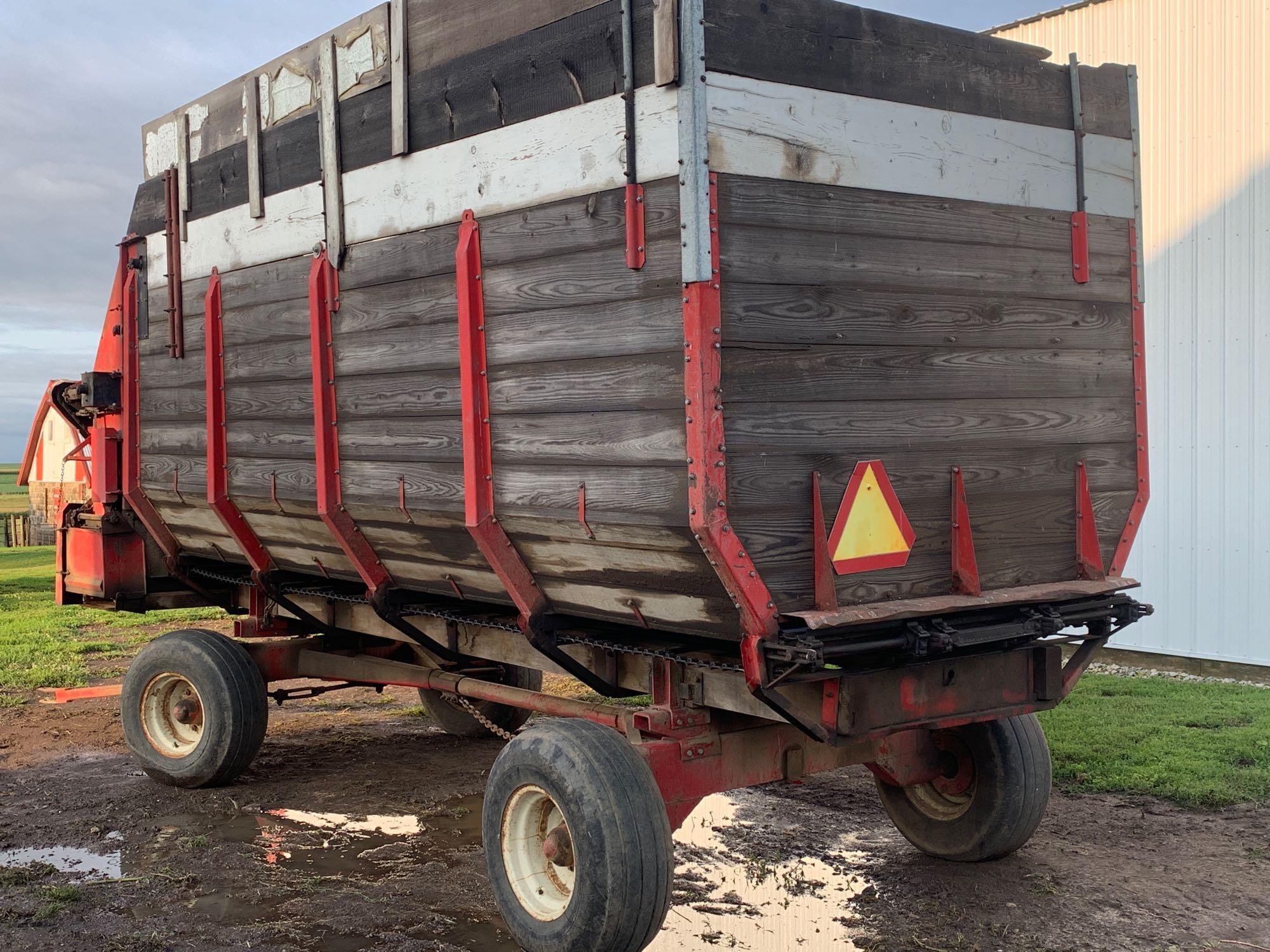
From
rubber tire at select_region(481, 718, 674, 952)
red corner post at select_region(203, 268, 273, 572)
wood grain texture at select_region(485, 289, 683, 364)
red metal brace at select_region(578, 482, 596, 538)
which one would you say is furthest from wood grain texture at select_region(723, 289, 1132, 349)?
red corner post at select_region(203, 268, 273, 572)

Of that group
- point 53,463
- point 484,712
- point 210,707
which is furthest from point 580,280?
point 53,463

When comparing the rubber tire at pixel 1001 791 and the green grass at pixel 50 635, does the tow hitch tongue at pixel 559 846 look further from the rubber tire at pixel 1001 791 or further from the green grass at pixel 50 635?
the green grass at pixel 50 635

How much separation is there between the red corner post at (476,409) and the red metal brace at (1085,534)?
2.11 meters

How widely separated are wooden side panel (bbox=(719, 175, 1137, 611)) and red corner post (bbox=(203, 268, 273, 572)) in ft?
11.3

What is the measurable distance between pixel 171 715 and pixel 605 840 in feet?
12.4

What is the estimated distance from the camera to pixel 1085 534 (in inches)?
187

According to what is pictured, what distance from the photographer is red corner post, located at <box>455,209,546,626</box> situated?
15.3ft

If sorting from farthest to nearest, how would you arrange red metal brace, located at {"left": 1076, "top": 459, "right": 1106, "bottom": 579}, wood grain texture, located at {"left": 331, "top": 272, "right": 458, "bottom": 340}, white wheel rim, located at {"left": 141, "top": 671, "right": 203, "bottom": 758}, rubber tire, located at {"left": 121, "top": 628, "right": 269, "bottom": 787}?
white wheel rim, located at {"left": 141, "top": 671, "right": 203, "bottom": 758}
rubber tire, located at {"left": 121, "top": 628, "right": 269, "bottom": 787}
wood grain texture, located at {"left": 331, "top": 272, "right": 458, "bottom": 340}
red metal brace, located at {"left": 1076, "top": 459, "right": 1106, "bottom": 579}

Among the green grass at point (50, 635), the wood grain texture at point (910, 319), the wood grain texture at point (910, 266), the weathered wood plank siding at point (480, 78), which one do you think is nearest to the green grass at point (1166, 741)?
the wood grain texture at point (910, 319)

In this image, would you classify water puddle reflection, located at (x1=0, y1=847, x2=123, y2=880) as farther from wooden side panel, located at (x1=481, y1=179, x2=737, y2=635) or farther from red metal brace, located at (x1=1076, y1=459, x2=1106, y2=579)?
red metal brace, located at (x1=1076, y1=459, x2=1106, y2=579)

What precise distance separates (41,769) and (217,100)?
3.95 metres

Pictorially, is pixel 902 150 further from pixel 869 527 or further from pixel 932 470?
pixel 869 527

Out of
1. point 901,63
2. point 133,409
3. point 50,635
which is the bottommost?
point 50,635

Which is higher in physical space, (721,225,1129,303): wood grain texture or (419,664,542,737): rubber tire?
(721,225,1129,303): wood grain texture
